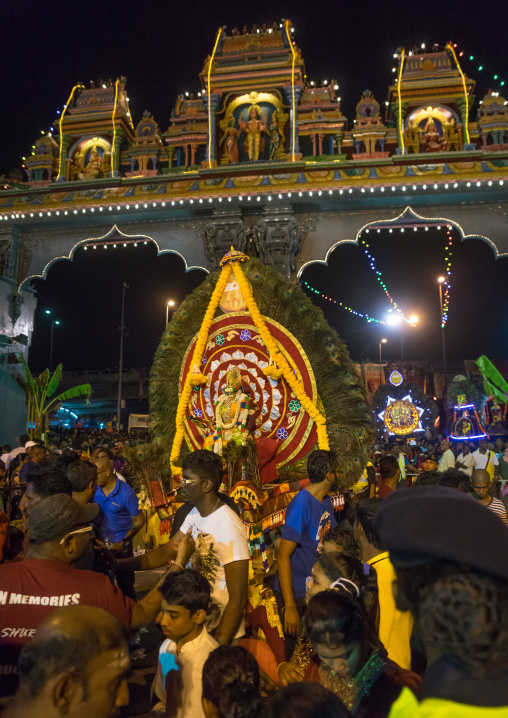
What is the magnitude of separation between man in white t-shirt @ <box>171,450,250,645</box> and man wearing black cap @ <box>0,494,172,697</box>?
50 cm

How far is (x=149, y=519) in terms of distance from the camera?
8.14m

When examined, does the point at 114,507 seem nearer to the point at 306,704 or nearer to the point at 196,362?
the point at 196,362

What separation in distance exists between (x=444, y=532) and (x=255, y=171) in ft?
40.8

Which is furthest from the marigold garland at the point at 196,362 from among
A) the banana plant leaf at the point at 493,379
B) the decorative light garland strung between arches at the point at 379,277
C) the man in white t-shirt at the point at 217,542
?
the banana plant leaf at the point at 493,379

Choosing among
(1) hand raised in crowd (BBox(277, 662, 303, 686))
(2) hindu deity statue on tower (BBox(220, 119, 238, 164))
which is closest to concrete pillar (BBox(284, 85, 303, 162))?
(2) hindu deity statue on tower (BBox(220, 119, 238, 164))

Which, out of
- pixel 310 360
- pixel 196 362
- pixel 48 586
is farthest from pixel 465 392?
→ pixel 48 586

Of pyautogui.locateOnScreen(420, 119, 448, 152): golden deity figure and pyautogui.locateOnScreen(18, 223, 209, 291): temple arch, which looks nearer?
pyautogui.locateOnScreen(18, 223, 209, 291): temple arch

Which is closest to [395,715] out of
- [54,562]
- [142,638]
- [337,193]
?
[54,562]

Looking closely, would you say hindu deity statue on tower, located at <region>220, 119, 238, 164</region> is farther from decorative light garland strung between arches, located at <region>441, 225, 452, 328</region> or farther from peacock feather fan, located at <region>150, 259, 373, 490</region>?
peacock feather fan, located at <region>150, 259, 373, 490</region>

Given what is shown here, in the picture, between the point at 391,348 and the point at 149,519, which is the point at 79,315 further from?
the point at 149,519

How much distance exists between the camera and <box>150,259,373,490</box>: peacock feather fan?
6.70 meters

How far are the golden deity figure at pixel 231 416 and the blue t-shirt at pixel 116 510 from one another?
3.78 ft

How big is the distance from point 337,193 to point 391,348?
2118cm

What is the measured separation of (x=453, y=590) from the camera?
1.20 metres
